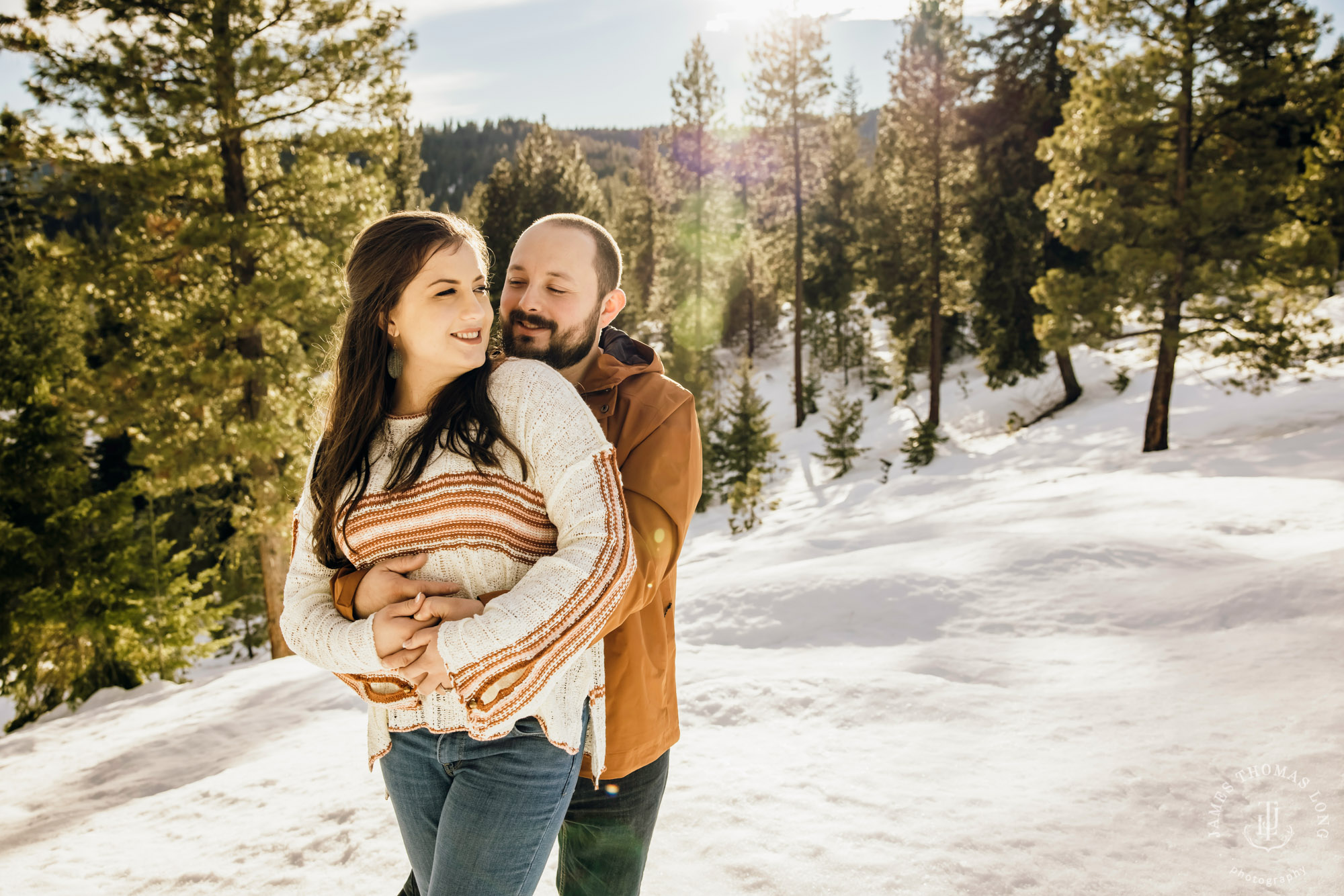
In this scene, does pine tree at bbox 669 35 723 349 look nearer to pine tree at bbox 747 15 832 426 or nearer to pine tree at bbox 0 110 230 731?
pine tree at bbox 747 15 832 426

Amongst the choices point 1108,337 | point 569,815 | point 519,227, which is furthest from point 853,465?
point 569,815

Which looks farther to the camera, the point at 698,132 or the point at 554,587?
the point at 698,132

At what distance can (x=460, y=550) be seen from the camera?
1.67 m

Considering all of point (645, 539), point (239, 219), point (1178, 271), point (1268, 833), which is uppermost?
point (239, 219)

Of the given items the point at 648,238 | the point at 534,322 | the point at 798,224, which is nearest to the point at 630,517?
the point at 534,322

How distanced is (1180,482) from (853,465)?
11051 millimetres

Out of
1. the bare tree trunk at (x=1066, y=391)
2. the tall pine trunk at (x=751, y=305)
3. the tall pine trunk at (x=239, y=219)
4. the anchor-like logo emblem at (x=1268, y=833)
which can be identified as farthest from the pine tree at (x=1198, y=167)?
the tall pine trunk at (x=751, y=305)

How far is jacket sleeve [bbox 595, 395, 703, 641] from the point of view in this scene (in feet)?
5.47

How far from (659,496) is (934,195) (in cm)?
2179

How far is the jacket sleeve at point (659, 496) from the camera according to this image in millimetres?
1668

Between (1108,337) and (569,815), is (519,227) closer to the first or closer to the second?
(1108,337)

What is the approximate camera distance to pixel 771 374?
33.6m

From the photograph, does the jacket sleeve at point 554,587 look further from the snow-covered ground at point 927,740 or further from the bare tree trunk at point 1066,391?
the bare tree trunk at point 1066,391
